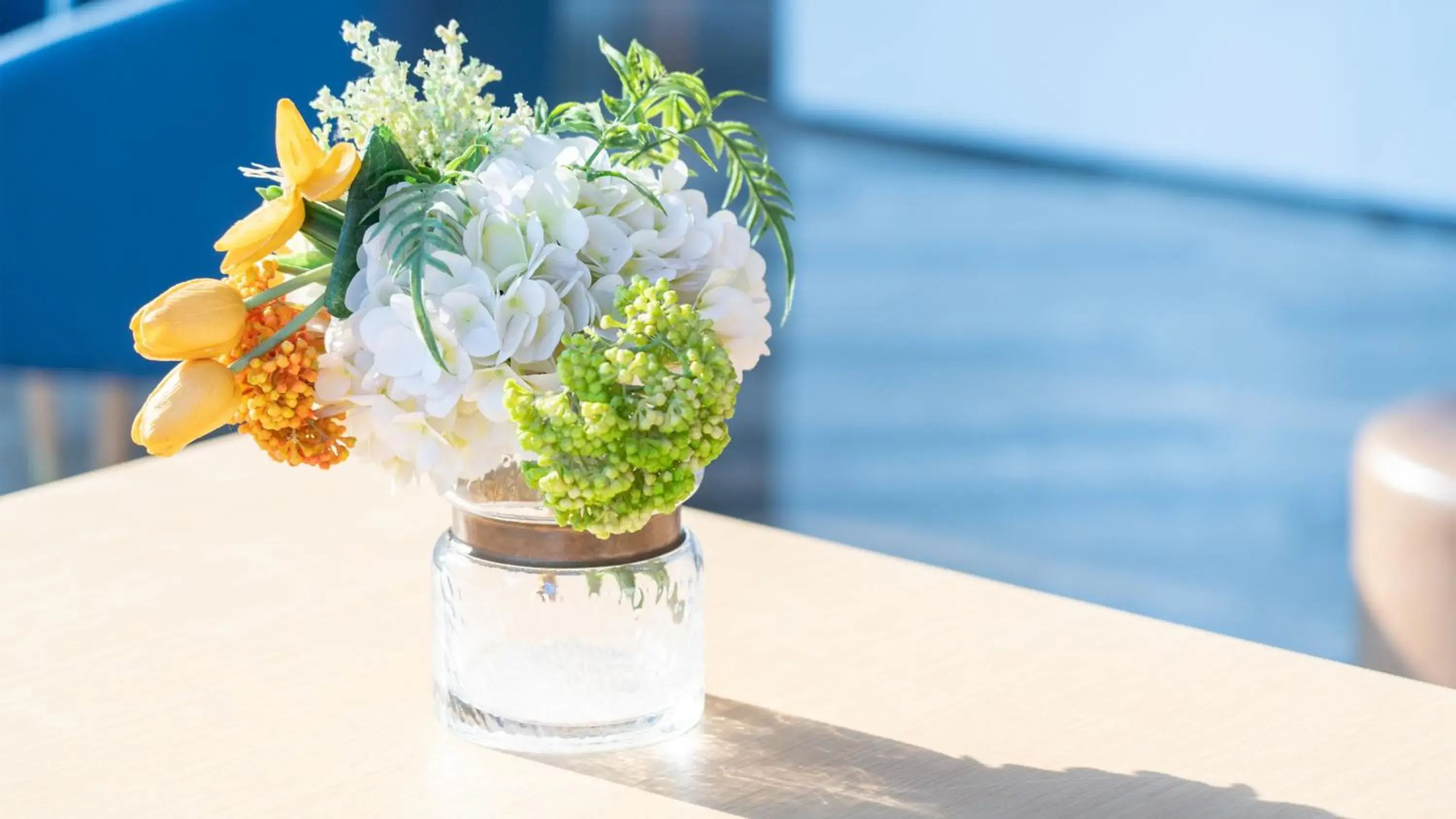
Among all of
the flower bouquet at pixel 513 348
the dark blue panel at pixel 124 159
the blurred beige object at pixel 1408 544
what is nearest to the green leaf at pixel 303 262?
the flower bouquet at pixel 513 348

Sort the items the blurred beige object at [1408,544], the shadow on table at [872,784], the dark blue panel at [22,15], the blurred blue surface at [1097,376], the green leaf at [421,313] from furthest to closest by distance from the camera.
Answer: the blurred blue surface at [1097,376] < the dark blue panel at [22,15] < the blurred beige object at [1408,544] < the shadow on table at [872,784] < the green leaf at [421,313]

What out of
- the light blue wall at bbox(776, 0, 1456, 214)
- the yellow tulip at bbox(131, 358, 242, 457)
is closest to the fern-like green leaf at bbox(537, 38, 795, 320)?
the yellow tulip at bbox(131, 358, 242, 457)

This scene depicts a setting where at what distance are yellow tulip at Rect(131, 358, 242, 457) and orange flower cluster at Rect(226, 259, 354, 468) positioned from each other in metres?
0.02

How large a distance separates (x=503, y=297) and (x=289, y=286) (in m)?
0.12

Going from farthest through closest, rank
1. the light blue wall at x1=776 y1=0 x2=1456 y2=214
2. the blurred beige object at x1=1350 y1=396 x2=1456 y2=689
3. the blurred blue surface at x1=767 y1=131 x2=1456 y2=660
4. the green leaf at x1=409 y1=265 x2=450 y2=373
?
1. the light blue wall at x1=776 y1=0 x2=1456 y2=214
2. the blurred blue surface at x1=767 y1=131 x2=1456 y2=660
3. the blurred beige object at x1=1350 y1=396 x2=1456 y2=689
4. the green leaf at x1=409 y1=265 x2=450 y2=373

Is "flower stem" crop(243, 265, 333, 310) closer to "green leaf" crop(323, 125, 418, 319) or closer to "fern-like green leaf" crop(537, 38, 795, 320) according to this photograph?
"green leaf" crop(323, 125, 418, 319)

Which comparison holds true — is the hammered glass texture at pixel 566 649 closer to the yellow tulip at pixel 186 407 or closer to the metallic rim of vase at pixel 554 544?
the metallic rim of vase at pixel 554 544

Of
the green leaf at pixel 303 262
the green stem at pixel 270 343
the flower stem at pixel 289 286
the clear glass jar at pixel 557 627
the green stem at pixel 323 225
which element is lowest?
the clear glass jar at pixel 557 627

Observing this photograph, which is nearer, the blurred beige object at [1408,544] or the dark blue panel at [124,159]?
the blurred beige object at [1408,544]

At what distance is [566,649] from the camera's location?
0.92m

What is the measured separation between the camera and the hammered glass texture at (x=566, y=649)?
2.98ft

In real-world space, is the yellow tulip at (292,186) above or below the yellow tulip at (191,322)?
above

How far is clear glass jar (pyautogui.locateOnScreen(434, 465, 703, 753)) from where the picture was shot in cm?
90

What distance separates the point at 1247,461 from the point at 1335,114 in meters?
2.15
